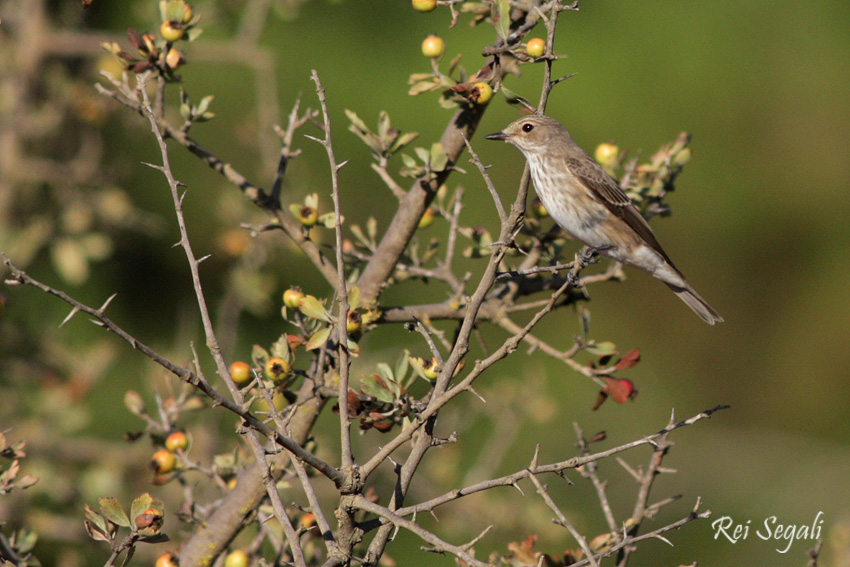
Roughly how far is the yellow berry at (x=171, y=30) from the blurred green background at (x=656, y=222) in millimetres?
2248

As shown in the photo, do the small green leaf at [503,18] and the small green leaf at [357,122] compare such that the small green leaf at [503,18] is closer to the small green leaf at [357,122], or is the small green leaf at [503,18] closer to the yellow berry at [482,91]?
the yellow berry at [482,91]

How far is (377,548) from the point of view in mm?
1759

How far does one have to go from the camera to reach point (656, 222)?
5633 mm

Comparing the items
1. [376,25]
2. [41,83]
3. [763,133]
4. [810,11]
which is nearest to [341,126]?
[376,25]

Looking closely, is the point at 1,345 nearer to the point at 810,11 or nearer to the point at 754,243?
the point at 754,243

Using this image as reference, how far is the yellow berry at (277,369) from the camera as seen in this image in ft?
6.97

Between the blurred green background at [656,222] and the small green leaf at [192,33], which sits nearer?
the small green leaf at [192,33]

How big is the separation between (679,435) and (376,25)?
11.2ft

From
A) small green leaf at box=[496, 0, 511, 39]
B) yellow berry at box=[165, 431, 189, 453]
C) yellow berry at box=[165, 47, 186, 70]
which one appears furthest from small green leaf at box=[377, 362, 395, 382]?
yellow berry at box=[165, 47, 186, 70]

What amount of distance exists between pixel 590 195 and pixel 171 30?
1.91 m

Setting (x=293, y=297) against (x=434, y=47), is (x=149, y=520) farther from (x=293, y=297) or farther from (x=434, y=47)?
(x=434, y=47)

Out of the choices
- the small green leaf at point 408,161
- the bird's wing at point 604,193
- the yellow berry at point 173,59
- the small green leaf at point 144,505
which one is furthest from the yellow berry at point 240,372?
the bird's wing at point 604,193

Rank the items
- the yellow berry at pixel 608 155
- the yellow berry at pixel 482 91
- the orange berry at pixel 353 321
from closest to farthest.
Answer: the orange berry at pixel 353 321 < the yellow berry at pixel 482 91 < the yellow berry at pixel 608 155

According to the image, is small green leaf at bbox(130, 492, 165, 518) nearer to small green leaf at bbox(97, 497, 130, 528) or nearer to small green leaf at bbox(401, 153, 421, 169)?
small green leaf at bbox(97, 497, 130, 528)
